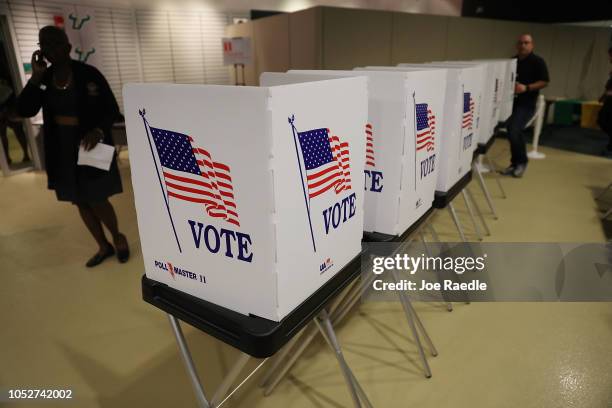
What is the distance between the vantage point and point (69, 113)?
240cm

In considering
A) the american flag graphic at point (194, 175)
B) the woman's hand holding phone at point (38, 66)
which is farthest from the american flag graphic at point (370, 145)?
the woman's hand holding phone at point (38, 66)

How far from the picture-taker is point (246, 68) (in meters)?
6.24

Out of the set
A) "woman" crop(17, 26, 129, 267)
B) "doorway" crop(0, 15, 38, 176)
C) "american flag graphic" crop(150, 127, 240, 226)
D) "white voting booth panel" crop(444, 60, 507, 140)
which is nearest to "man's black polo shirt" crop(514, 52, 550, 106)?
"white voting booth panel" crop(444, 60, 507, 140)

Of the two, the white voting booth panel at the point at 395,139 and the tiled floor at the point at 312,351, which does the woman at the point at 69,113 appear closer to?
the tiled floor at the point at 312,351

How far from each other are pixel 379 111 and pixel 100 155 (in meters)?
1.75

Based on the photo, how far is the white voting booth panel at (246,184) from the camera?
871mm

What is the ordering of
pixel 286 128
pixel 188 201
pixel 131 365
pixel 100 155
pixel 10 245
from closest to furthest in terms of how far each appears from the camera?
1. pixel 286 128
2. pixel 188 201
3. pixel 131 365
4. pixel 100 155
5. pixel 10 245

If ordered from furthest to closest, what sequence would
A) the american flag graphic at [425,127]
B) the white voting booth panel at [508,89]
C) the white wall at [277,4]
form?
the white wall at [277,4] < the white voting booth panel at [508,89] < the american flag graphic at [425,127]

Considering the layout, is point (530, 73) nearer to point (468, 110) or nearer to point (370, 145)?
point (468, 110)

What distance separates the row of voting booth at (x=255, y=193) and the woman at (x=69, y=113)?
1.54 m

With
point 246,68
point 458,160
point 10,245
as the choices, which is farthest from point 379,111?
point 246,68

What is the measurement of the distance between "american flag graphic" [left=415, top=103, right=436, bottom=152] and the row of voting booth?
0.11 meters

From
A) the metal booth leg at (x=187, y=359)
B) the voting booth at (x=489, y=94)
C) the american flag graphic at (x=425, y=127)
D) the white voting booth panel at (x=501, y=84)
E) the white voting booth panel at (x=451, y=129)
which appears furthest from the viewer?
the white voting booth panel at (x=501, y=84)

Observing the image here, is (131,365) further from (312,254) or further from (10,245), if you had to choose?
(10,245)
